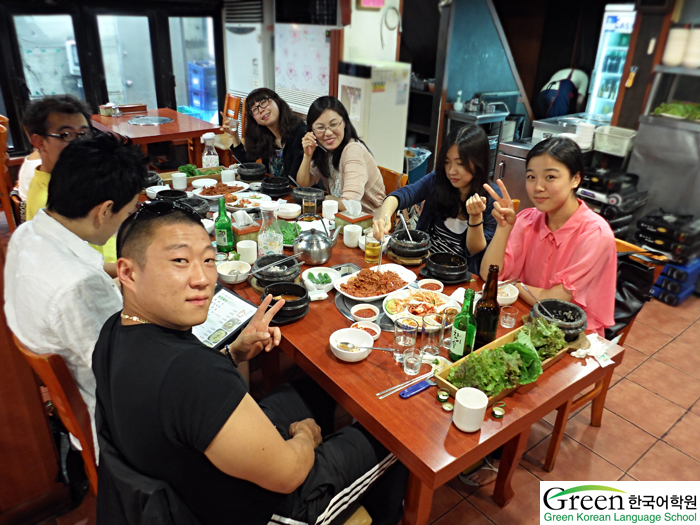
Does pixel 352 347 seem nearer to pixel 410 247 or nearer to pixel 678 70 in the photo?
pixel 410 247

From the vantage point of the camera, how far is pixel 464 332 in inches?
64.4

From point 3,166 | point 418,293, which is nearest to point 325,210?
point 418,293

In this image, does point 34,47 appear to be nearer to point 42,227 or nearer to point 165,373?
point 42,227

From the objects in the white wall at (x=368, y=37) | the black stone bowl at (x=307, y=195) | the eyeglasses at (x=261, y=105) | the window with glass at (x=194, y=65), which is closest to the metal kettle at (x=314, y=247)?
the black stone bowl at (x=307, y=195)

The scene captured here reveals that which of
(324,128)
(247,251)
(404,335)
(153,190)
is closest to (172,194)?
(153,190)

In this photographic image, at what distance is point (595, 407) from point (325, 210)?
6.07ft

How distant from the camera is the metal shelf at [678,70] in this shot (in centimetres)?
365

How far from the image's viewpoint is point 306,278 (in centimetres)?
215

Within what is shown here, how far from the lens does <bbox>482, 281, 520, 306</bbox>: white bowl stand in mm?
1991

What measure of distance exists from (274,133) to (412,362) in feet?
8.98

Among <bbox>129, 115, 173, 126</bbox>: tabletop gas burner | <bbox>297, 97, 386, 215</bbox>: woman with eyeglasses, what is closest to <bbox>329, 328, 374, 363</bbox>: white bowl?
<bbox>297, 97, 386, 215</bbox>: woman with eyeglasses

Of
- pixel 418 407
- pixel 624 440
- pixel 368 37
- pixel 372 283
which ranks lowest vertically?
pixel 624 440

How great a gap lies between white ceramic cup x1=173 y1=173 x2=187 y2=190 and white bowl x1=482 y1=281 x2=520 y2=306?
2.25 metres

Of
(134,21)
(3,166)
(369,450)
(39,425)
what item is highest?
(134,21)
